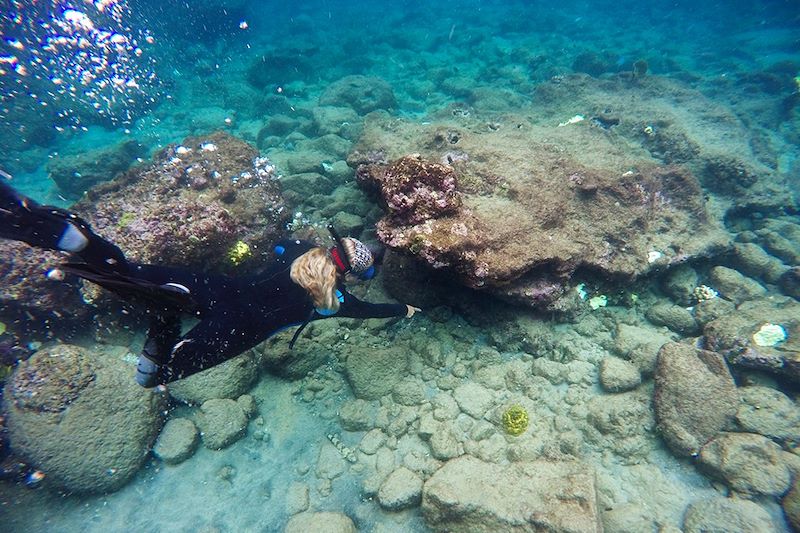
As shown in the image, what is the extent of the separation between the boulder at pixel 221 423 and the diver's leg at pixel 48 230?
2538 millimetres

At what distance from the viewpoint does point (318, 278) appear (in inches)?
158

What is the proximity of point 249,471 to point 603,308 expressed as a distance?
634cm

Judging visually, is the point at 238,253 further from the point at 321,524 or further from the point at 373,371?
the point at 321,524


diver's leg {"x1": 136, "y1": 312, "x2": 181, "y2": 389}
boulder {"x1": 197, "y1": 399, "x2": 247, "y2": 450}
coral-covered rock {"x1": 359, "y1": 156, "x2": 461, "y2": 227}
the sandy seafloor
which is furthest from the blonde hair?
boulder {"x1": 197, "y1": 399, "x2": 247, "y2": 450}

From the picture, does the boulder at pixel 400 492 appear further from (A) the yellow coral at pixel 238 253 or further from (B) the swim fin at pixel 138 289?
(A) the yellow coral at pixel 238 253

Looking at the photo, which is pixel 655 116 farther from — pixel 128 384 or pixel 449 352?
pixel 128 384

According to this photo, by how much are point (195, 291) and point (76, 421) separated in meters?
2.63

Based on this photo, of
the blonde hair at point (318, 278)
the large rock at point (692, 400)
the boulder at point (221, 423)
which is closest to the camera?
the blonde hair at point (318, 278)

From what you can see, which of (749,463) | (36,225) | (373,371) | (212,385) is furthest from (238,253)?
(749,463)

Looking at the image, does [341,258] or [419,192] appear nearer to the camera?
[341,258]

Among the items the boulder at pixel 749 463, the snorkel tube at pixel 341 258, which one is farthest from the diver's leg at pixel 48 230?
the boulder at pixel 749 463

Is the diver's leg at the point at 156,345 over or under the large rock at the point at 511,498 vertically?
over

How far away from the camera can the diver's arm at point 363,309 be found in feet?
15.7

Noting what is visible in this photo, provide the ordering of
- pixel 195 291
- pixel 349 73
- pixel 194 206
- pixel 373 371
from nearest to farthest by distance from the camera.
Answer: pixel 195 291 < pixel 373 371 < pixel 194 206 < pixel 349 73
